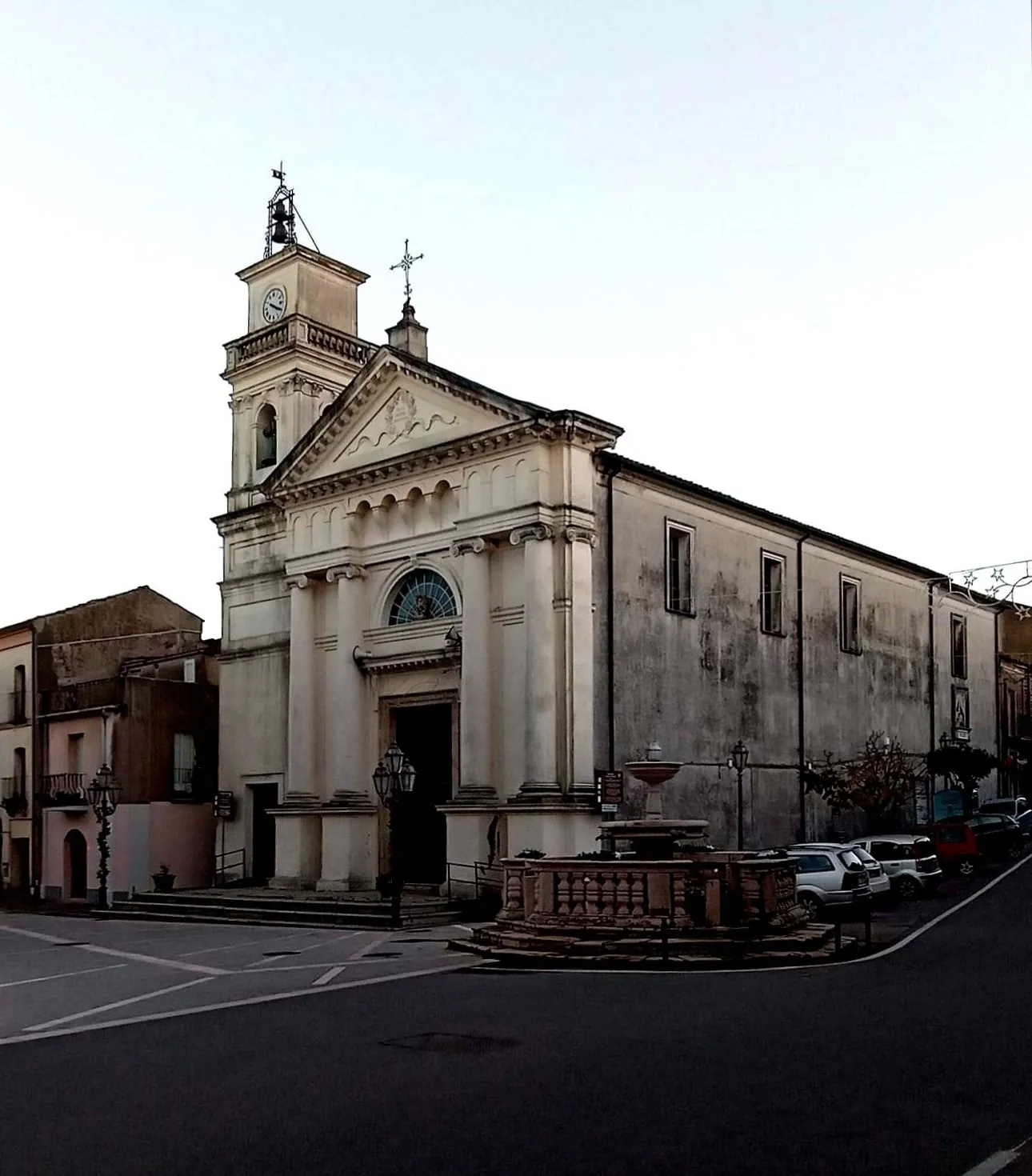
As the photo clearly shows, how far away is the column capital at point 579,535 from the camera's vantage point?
29.8 m

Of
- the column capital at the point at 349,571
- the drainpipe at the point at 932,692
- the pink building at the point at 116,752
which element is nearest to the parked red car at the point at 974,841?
the drainpipe at the point at 932,692

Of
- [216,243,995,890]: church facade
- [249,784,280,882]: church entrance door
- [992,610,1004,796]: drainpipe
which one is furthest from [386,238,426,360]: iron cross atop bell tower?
[992,610,1004,796]: drainpipe

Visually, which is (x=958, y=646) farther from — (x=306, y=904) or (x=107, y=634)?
(x=107, y=634)

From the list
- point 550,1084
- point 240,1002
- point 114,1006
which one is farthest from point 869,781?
point 550,1084

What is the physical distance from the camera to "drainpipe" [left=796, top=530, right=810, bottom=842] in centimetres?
3700

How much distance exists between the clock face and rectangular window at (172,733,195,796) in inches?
482

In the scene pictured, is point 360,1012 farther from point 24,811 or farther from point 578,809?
point 24,811

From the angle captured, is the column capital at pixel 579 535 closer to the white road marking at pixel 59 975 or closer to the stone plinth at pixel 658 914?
the stone plinth at pixel 658 914

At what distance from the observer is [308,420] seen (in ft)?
127

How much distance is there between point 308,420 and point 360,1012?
26.1 m

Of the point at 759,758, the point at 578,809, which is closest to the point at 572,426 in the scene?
the point at 578,809

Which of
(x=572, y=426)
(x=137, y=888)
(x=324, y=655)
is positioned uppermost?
(x=572, y=426)

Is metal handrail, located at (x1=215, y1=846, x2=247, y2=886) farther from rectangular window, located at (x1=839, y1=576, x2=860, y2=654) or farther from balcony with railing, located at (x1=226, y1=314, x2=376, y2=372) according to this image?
rectangular window, located at (x1=839, y1=576, x2=860, y2=654)

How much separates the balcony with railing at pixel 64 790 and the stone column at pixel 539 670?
16.2 meters
